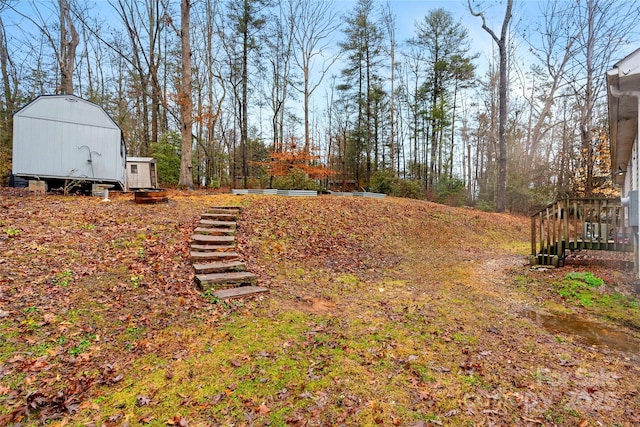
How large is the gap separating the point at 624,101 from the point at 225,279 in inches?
260

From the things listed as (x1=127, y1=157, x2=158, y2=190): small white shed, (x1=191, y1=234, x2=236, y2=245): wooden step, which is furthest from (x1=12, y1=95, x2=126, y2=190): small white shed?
(x1=191, y1=234, x2=236, y2=245): wooden step

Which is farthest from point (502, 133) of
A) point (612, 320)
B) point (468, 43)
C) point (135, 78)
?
point (135, 78)

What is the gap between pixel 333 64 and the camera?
21.8m

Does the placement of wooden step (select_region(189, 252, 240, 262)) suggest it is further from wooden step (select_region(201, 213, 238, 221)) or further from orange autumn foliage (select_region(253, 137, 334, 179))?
orange autumn foliage (select_region(253, 137, 334, 179))

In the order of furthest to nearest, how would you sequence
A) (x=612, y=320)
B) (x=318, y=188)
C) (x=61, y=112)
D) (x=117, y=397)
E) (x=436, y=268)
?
(x=318, y=188) → (x=61, y=112) → (x=436, y=268) → (x=612, y=320) → (x=117, y=397)

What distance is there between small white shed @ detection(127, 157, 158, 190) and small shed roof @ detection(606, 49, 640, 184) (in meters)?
15.2

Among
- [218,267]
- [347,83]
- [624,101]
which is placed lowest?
[218,267]

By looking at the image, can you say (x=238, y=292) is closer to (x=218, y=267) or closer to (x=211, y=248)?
(x=218, y=267)

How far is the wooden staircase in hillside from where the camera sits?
4.70 m

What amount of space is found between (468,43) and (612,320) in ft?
69.8

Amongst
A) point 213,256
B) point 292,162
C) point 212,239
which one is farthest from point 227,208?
point 292,162

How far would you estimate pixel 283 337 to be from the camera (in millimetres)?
3562

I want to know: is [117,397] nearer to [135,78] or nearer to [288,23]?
[135,78]

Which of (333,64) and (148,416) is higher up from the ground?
(333,64)
